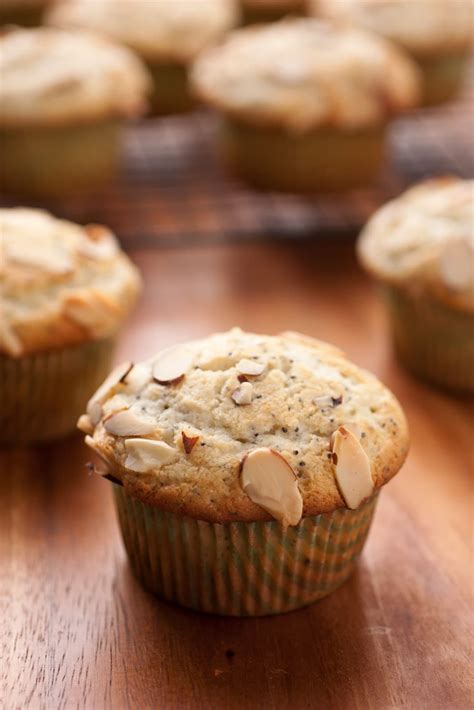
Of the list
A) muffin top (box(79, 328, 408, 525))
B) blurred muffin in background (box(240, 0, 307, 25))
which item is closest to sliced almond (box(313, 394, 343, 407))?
muffin top (box(79, 328, 408, 525))

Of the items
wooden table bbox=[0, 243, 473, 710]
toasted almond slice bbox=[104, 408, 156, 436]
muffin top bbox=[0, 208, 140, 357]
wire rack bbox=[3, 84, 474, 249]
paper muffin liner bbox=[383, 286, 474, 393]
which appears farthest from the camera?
wire rack bbox=[3, 84, 474, 249]

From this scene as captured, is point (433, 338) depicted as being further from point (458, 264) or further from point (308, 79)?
point (308, 79)

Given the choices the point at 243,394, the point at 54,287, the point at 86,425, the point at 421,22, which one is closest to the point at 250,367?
the point at 243,394

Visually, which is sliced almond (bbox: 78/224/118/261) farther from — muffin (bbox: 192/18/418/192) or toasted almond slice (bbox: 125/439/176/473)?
muffin (bbox: 192/18/418/192)

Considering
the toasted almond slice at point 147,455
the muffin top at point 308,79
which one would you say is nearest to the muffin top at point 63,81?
the muffin top at point 308,79

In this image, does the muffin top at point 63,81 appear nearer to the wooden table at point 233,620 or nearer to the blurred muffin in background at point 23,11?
the blurred muffin in background at point 23,11

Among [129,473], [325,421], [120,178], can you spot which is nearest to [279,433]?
[325,421]

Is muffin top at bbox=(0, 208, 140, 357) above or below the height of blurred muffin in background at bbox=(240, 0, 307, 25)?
above
